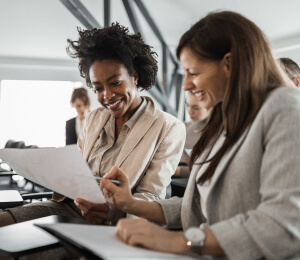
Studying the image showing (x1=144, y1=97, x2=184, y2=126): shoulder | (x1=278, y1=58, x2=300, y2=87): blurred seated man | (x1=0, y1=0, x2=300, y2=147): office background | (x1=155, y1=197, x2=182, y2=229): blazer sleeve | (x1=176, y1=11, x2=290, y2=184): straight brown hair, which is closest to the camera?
(x1=176, y1=11, x2=290, y2=184): straight brown hair

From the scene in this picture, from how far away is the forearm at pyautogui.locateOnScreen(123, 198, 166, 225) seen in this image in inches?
48.1

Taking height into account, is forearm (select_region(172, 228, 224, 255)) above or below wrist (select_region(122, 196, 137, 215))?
above

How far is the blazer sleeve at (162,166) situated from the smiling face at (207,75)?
2.12 ft

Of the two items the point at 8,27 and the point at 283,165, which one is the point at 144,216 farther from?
the point at 8,27

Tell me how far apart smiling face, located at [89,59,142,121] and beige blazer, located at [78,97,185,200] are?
11cm

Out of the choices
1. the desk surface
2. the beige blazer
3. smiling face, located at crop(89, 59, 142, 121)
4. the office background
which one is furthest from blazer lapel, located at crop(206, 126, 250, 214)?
the office background

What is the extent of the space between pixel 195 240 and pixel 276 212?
→ 184 mm

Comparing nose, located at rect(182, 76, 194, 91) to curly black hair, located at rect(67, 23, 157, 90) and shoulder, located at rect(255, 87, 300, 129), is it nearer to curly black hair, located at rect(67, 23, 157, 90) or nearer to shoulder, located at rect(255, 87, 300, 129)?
shoulder, located at rect(255, 87, 300, 129)

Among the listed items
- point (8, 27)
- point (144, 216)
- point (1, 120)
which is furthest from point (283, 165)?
point (1, 120)

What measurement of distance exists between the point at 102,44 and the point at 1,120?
790 cm

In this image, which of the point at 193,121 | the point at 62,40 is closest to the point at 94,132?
the point at 193,121

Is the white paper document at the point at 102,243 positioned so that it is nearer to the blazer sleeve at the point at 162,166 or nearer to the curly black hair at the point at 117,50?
the blazer sleeve at the point at 162,166

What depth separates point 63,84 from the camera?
9.51 meters

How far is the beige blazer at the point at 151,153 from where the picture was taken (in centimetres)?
164
